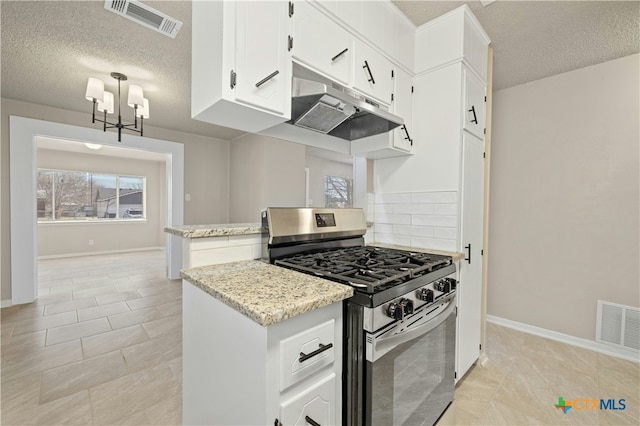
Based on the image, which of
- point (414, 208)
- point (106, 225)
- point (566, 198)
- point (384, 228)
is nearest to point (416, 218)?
point (414, 208)

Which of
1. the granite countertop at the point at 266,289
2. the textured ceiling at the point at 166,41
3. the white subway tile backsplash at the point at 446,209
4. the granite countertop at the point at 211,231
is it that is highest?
the textured ceiling at the point at 166,41

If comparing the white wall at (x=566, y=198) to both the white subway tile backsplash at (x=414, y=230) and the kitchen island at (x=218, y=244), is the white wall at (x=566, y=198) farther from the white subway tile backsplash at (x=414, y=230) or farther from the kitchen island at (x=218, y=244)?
the kitchen island at (x=218, y=244)

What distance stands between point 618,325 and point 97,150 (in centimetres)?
856

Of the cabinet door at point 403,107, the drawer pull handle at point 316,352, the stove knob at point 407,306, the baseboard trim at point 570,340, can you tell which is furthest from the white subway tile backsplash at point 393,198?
the baseboard trim at point 570,340

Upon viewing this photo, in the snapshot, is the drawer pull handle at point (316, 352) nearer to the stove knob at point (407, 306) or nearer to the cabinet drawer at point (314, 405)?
the cabinet drawer at point (314, 405)

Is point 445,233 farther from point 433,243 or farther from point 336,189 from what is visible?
point 336,189

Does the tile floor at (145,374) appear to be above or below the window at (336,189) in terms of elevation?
below

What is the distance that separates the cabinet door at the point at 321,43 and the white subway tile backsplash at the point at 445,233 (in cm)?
111

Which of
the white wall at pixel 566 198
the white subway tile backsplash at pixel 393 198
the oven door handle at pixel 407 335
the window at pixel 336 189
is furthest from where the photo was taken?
the window at pixel 336 189

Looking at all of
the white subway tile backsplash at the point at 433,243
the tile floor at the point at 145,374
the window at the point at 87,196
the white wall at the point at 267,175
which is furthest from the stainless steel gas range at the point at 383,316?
the window at the point at 87,196

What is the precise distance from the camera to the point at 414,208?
6.51 ft

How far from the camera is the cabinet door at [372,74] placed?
1566 mm

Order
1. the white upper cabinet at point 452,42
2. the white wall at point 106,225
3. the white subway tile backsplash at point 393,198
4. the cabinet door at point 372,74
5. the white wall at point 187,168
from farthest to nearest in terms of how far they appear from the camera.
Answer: the white wall at point 106,225 → the white wall at point 187,168 → the white subway tile backsplash at point 393,198 → the white upper cabinet at point 452,42 → the cabinet door at point 372,74

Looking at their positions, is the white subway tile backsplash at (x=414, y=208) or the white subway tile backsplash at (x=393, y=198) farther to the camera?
the white subway tile backsplash at (x=393, y=198)
